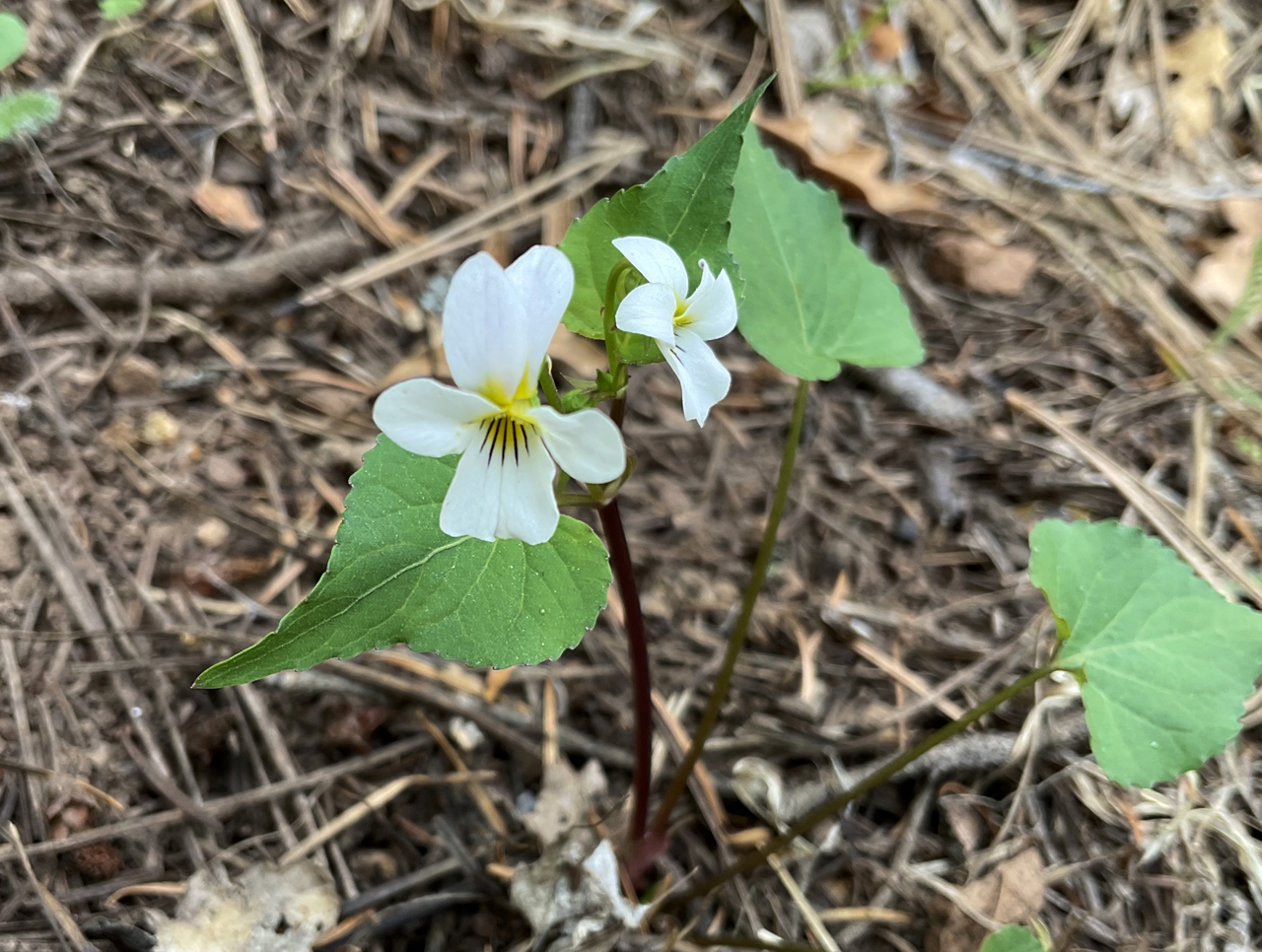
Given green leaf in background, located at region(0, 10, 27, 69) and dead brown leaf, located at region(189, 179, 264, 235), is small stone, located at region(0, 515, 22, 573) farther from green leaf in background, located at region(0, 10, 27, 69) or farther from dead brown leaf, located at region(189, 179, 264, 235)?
green leaf in background, located at region(0, 10, 27, 69)

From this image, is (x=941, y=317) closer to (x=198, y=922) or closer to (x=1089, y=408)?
(x=1089, y=408)

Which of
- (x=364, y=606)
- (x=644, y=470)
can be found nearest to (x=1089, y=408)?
(x=644, y=470)

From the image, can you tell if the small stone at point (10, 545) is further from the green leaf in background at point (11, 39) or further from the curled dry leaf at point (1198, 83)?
the curled dry leaf at point (1198, 83)

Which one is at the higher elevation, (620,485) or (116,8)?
(116,8)

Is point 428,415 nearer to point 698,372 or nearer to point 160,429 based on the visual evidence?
point 698,372

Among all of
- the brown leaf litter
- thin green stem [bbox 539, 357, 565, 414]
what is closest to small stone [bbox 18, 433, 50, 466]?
the brown leaf litter

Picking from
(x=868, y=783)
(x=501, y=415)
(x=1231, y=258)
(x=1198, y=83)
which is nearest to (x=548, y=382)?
(x=501, y=415)
